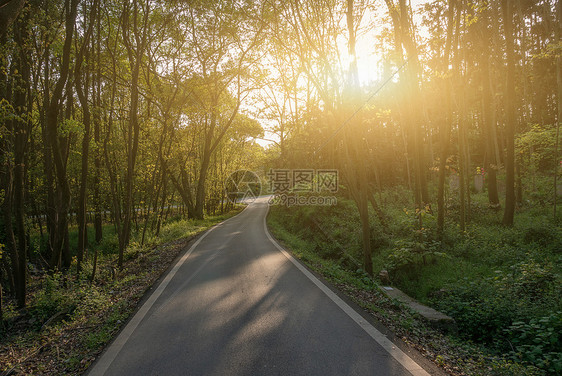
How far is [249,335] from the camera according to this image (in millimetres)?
4203

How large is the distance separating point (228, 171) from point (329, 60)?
101ft

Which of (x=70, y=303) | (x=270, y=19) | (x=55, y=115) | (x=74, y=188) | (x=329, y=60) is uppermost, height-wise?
(x=270, y=19)

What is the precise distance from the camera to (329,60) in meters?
9.45

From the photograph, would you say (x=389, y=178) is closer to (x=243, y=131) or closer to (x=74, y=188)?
(x=243, y=131)


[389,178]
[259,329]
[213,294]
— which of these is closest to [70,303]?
[213,294]

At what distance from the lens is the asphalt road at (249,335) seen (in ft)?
11.2

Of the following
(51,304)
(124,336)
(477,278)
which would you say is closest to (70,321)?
(51,304)

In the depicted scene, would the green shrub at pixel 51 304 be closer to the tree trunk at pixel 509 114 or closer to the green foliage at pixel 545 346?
the green foliage at pixel 545 346

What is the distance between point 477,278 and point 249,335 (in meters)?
5.88

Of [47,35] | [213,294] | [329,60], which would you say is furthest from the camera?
[329,60]

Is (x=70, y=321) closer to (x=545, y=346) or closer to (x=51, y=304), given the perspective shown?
Answer: (x=51, y=304)

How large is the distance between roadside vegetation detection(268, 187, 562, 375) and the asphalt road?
0.68 metres
